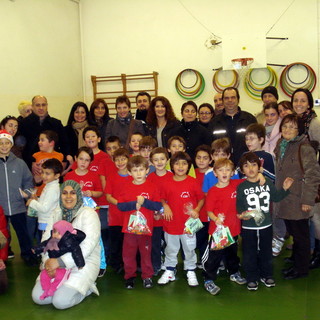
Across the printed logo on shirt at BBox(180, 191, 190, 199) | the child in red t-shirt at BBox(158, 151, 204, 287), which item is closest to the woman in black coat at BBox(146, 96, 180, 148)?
the child in red t-shirt at BBox(158, 151, 204, 287)

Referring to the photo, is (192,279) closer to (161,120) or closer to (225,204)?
(225,204)

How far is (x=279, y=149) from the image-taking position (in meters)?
3.79

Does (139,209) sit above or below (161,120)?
below

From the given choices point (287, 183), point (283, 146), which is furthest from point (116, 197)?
point (283, 146)

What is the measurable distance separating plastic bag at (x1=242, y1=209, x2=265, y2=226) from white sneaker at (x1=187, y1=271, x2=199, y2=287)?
2.50 feet

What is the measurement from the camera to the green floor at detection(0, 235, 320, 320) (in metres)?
2.97

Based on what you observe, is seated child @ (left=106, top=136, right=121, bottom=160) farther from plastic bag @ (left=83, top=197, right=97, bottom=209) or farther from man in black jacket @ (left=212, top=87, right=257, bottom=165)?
man in black jacket @ (left=212, top=87, right=257, bottom=165)

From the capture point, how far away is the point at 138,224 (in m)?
3.38

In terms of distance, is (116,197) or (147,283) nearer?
(147,283)

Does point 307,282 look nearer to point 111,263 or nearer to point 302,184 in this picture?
point 302,184

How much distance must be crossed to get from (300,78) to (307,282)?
5898mm

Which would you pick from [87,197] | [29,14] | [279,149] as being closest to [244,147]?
[279,149]

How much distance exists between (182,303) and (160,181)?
112 cm

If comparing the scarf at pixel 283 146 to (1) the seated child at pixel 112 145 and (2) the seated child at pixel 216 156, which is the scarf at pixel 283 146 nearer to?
(2) the seated child at pixel 216 156
